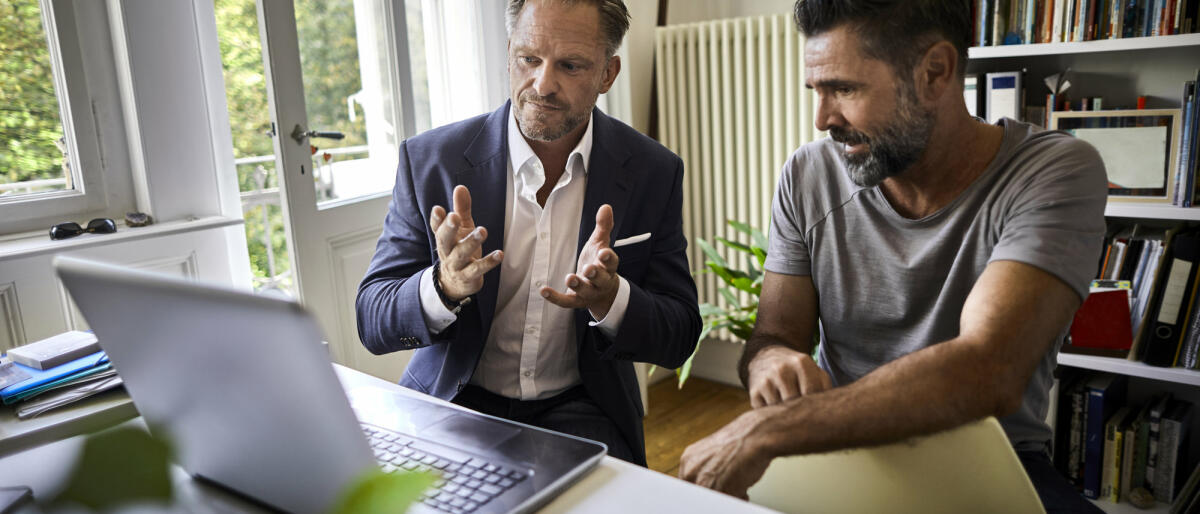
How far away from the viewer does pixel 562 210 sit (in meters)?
1.44

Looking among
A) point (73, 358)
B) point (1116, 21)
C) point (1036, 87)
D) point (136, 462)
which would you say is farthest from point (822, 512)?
point (1036, 87)

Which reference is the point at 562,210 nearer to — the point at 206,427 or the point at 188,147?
the point at 206,427

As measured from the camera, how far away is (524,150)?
4.72ft

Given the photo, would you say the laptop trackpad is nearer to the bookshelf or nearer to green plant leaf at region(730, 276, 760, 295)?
green plant leaf at region(730, 276, 760, 295)

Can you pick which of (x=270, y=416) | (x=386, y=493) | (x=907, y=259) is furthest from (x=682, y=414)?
(x=386, y=493)

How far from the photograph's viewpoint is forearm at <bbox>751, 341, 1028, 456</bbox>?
0.88 m

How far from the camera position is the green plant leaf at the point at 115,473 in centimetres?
29

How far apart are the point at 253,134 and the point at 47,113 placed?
1140mm

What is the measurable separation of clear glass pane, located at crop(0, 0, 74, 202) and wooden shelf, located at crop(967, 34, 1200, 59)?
7.77ft

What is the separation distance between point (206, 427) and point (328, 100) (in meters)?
1.79

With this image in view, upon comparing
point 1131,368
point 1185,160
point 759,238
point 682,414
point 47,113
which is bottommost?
point 682,414

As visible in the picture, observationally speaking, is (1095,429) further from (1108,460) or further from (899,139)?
(899,139)

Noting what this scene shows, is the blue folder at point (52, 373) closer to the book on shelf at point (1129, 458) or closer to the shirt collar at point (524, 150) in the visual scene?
the shirt collar at point (524, 150)

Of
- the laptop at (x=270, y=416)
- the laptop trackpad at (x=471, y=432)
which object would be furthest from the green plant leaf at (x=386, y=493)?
the laptop trackpad at (x=471, y=432)
